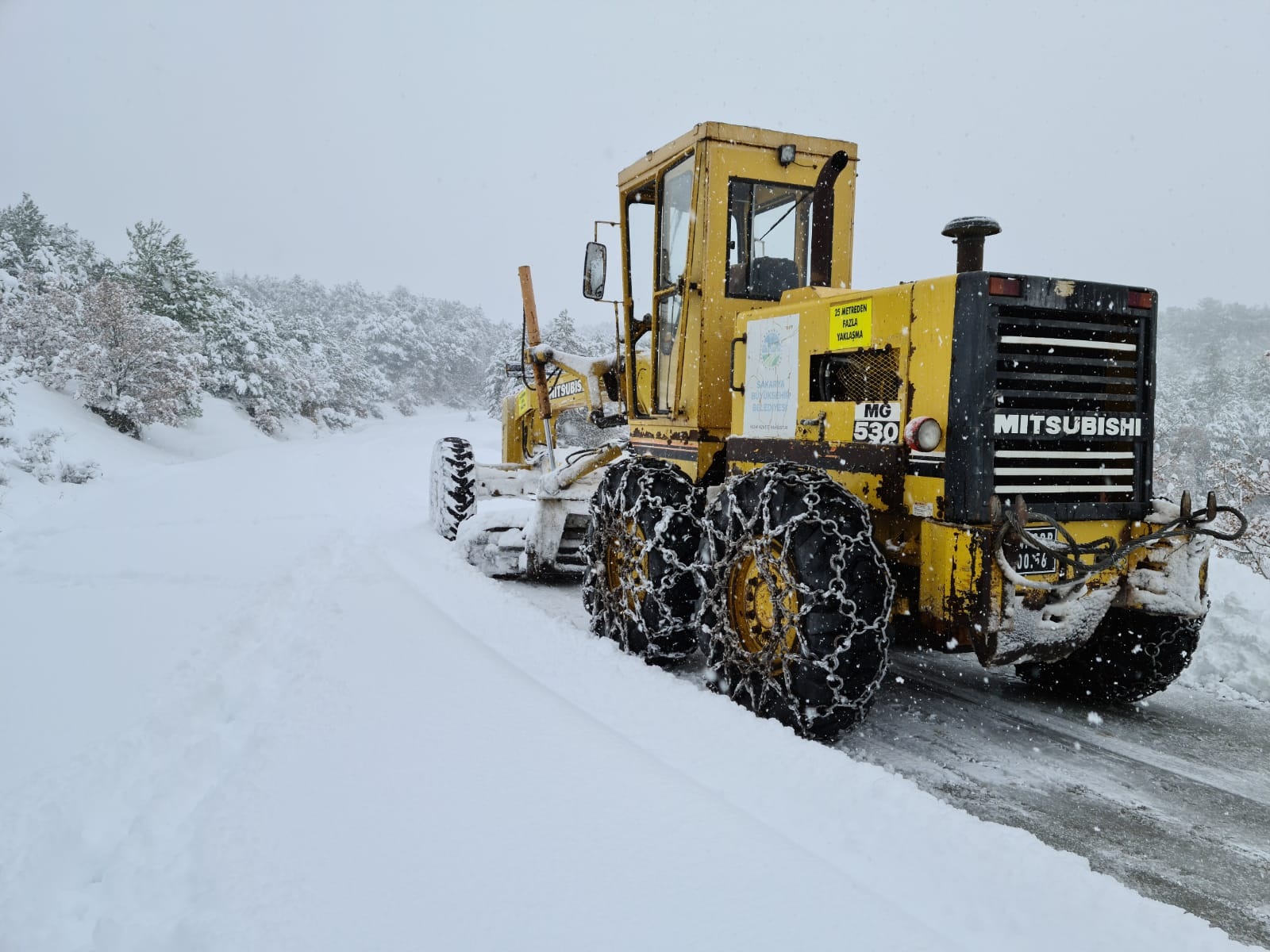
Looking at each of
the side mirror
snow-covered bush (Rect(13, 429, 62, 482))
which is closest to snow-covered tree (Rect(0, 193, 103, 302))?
snow-covered bush (Rect(13, 429, 62, 482))

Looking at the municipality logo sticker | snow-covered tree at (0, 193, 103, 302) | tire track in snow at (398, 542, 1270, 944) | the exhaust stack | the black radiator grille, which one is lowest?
tire track in snow at (398, 542, 1270, 944)

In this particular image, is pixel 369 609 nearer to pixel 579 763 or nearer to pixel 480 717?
pixel 480 717

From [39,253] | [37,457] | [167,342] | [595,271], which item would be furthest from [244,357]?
[595,271]

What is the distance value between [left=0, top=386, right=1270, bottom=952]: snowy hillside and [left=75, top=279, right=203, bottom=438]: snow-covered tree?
18332 mm

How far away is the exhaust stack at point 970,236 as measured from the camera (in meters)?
3.73

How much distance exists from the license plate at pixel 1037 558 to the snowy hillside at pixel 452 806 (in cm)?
110

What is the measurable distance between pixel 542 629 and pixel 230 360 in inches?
1202

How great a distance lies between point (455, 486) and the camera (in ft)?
28.6

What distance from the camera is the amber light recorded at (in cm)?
357

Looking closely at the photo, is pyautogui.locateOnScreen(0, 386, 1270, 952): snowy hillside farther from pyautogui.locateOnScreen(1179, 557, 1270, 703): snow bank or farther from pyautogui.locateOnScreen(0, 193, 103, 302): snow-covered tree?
pyautogui.locateOnScreen(0, 193, 103, 302): snow-covered tree

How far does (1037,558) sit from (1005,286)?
117 centimetres

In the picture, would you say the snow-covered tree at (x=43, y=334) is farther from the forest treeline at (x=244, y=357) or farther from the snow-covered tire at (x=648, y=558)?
the snow-covered tire at (x=648, y=558)

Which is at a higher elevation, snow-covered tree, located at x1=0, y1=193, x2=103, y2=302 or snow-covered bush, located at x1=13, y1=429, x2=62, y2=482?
snow-covered tree, located at x1=0, y1=193, x2=103, y2=302

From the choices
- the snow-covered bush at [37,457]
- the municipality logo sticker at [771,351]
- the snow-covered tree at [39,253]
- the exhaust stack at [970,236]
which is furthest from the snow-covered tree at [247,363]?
the exhaust stack at [970,236]
